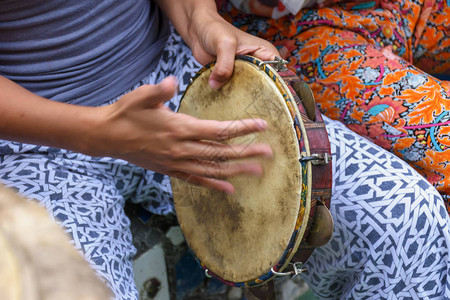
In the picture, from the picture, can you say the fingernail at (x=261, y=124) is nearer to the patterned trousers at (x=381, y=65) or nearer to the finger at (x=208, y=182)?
the finger at (x=208, y=182)

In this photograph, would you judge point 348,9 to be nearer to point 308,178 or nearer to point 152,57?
point 152,57

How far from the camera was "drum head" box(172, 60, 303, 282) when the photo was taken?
71 centimetres

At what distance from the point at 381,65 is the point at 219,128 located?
0.55m

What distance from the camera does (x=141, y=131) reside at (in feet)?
2.26

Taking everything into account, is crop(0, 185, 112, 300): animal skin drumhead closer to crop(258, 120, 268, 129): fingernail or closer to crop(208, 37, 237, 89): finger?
crop(258, 120, 268, 129): fingernail

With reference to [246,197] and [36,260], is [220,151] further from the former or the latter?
[36,260]

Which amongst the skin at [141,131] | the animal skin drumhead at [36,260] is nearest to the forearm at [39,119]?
the skin at [141,131]

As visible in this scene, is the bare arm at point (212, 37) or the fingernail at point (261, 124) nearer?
the fingernail at point (261, 124)

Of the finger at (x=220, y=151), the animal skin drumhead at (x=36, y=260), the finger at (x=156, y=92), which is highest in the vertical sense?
the animal skin drumhead at (x=36, y=260)

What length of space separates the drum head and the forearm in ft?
0.82

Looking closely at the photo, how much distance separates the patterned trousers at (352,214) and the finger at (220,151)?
0.75ft

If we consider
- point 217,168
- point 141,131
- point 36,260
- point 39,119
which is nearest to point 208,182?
point 217,168

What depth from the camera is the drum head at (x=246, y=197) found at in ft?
2.34

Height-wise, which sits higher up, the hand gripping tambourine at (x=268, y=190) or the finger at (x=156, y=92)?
the finger at (x=156, y=92)
